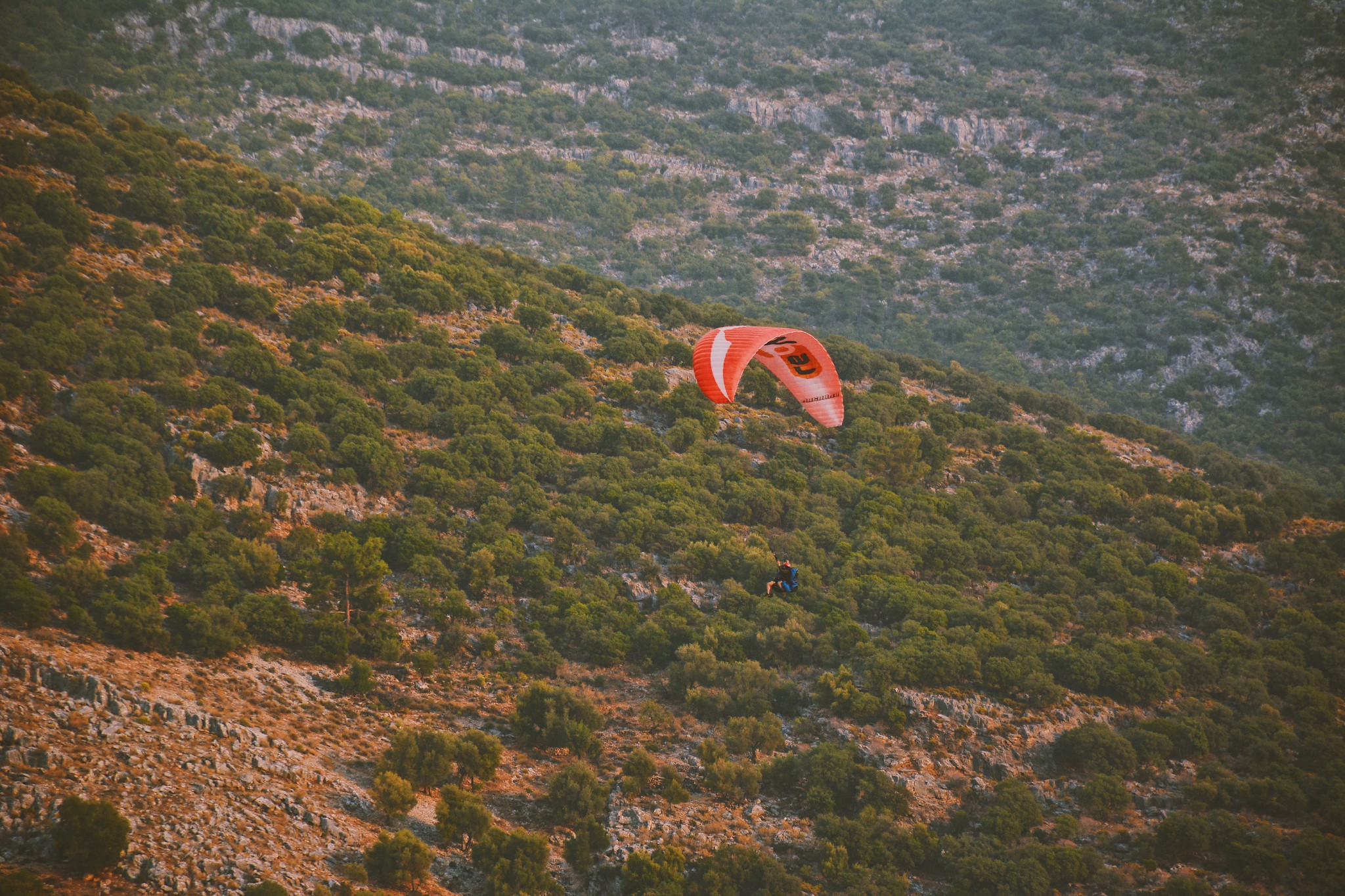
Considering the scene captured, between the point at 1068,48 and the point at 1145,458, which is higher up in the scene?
the point at 1068,48

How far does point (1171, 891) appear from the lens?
2730cm

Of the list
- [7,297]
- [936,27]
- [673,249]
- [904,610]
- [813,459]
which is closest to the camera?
[7,297]

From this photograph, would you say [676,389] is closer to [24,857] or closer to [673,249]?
[24,857]

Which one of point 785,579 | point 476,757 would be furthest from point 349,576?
point 785,579

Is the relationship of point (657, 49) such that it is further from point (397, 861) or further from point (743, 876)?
point (397, 861)

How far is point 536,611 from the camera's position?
35906 millimetres

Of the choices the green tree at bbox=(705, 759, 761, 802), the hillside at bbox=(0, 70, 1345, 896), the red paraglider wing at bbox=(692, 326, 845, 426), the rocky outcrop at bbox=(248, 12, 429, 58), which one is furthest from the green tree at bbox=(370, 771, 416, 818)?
the rocky outcrop at bbox=(248, 12, 429, 58)

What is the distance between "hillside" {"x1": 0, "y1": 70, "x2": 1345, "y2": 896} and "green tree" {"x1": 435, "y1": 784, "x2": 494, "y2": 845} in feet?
0.43

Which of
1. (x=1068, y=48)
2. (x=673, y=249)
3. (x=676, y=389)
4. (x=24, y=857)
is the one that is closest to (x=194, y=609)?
(x=24, y=857)

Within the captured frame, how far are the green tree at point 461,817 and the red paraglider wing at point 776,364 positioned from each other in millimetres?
15398

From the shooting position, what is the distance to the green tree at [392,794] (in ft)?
82.0

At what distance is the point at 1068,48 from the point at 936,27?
2229 centimetres

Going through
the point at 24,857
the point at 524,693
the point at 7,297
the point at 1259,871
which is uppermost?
the point at 7,297

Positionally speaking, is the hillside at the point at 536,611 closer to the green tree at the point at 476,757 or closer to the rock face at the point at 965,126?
the green tree at the point at 476,757
